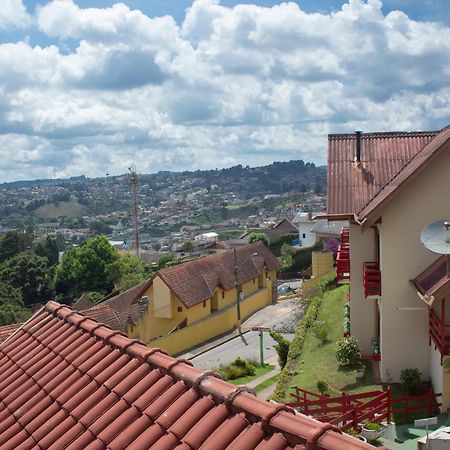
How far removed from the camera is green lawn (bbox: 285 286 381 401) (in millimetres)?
16752

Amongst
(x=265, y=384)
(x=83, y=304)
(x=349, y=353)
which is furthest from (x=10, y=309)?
(x=349, y=353)

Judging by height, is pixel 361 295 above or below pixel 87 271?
above

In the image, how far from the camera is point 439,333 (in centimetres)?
1438

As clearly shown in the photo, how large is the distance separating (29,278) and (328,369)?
52.6m

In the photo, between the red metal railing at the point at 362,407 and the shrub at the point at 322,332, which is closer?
the red metal railing at the point at 362,407

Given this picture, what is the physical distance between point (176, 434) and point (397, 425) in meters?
10.5

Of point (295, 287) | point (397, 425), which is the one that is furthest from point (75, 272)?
point (397, 425)

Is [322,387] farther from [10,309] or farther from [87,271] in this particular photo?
[87,271]

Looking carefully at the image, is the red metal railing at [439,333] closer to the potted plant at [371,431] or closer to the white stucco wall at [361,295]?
the potted plant at [371,431]

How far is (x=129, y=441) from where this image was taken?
506cm

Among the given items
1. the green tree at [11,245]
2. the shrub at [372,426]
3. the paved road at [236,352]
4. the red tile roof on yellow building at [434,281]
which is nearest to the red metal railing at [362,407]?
the shrub at [372,426]

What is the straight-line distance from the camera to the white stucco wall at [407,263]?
15688mm

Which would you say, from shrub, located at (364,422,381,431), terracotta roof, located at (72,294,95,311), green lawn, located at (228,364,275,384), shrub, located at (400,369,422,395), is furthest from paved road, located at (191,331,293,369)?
shrub, located at (364,422,381,431)

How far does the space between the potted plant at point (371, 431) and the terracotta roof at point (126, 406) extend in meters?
6.94
